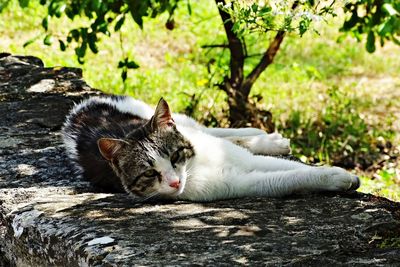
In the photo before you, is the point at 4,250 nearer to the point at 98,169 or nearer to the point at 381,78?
the point at 98,169

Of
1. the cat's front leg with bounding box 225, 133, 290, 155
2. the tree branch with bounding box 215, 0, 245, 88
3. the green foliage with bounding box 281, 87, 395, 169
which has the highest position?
the tree branch with bounding box 215, 0, 245, 88

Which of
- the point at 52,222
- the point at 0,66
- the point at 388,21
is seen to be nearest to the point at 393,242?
the point at 52,222

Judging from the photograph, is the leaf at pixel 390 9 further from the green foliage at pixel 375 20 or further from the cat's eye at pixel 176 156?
the cat's eye at pixel 176 156

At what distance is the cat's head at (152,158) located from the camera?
145 inches

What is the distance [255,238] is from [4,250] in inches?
51.2

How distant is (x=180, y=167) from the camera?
12.4ft

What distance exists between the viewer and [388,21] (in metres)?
5.79

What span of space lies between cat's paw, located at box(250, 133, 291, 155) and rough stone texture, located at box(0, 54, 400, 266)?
1.00 m

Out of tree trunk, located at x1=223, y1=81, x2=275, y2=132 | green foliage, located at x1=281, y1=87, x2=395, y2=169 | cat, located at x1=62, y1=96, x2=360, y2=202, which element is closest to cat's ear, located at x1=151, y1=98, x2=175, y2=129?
cat, located at x1=62, y1=96, x2=360, y2=202

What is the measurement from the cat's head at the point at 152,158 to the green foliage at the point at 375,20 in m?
2.09

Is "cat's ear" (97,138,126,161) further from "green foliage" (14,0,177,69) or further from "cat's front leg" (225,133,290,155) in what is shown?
"green foliage" (14,0,177,69)

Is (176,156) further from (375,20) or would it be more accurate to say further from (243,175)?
(375,20)

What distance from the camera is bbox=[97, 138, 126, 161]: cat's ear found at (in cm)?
369

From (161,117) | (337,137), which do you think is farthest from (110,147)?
(337,137)
